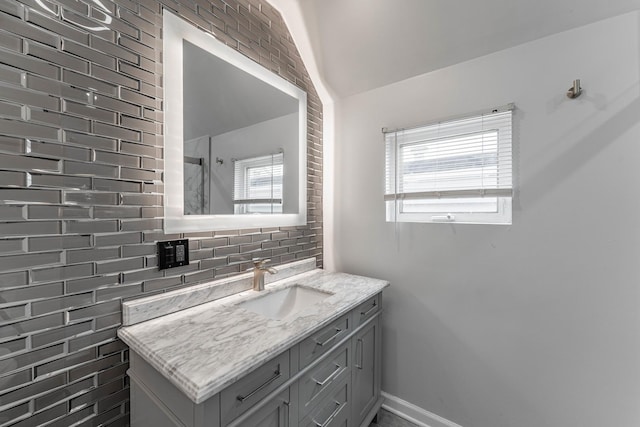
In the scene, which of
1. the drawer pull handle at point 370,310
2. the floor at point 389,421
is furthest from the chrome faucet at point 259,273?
the floor at point 389,421

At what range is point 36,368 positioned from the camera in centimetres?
83

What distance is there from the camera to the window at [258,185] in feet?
4.78

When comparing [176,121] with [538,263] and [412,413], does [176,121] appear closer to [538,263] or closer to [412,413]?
[538,263]

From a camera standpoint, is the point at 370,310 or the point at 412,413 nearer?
the point at 370,310

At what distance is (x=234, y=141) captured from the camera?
4.69 feet

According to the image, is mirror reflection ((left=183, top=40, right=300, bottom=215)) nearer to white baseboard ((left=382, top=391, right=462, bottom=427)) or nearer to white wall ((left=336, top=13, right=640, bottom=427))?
white wall ((left=336, top=13, right=640, bottom=427))

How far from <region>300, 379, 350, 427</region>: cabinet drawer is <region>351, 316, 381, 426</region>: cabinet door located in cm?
8

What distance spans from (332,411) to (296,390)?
364 mm

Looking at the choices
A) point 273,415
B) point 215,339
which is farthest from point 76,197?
point 273,415

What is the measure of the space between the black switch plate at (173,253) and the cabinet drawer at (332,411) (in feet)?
2.73

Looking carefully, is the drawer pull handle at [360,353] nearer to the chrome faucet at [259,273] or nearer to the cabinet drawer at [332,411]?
the cabinet drawer at [332,411]

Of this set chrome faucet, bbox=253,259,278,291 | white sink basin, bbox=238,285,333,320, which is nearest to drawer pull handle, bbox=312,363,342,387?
white sink basin, bbox=238,285,333,320

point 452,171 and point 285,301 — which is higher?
point 452,171

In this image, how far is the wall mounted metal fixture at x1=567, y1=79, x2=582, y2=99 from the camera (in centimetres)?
122
